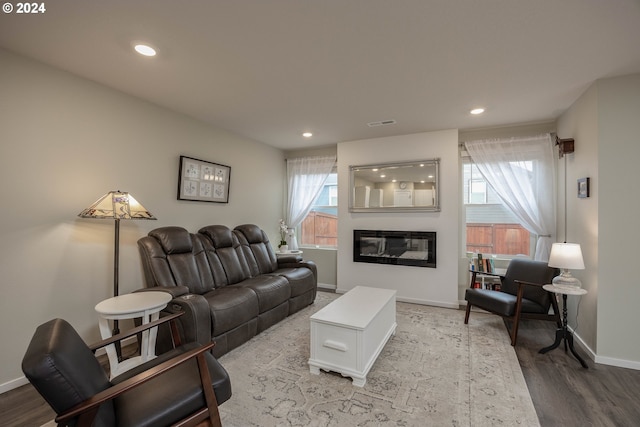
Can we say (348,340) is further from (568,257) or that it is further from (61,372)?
(568,257)

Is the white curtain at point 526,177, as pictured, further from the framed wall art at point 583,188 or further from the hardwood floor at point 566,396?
the hardwood floor at point 566,396

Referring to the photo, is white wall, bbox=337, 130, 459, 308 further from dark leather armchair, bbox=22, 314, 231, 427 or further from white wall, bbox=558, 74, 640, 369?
dark leather armchair, bbox=22, 314, 231, 427

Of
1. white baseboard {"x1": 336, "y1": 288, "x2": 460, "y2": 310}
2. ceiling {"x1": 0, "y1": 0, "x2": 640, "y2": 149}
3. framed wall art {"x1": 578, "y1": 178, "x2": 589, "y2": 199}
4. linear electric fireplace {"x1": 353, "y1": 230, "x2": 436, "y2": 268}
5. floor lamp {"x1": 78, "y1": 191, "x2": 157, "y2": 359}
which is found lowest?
white baseboard {"x1": 336, "y1": 288, "x2": 460, "y2": 310}

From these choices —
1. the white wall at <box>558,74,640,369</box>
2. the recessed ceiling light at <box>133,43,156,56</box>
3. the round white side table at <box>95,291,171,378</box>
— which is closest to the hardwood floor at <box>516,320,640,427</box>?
the white wall at <box>558,74,640,369</box>

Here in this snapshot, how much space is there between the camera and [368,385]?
2162 millimetres

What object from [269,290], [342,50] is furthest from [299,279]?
[342,50]

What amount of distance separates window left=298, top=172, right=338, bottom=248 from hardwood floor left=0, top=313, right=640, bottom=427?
3192 millimetres

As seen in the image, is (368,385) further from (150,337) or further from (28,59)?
(28,59)

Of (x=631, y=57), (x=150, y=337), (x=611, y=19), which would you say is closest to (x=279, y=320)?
(x=150, y=337)

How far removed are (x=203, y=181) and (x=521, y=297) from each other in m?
3.92

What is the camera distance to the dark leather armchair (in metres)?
1.11

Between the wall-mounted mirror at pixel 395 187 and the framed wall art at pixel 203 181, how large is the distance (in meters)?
2.00

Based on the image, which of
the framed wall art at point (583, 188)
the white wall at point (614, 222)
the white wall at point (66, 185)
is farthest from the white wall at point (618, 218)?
the white wall at point (66, 185)

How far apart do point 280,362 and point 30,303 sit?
2.08 meters
